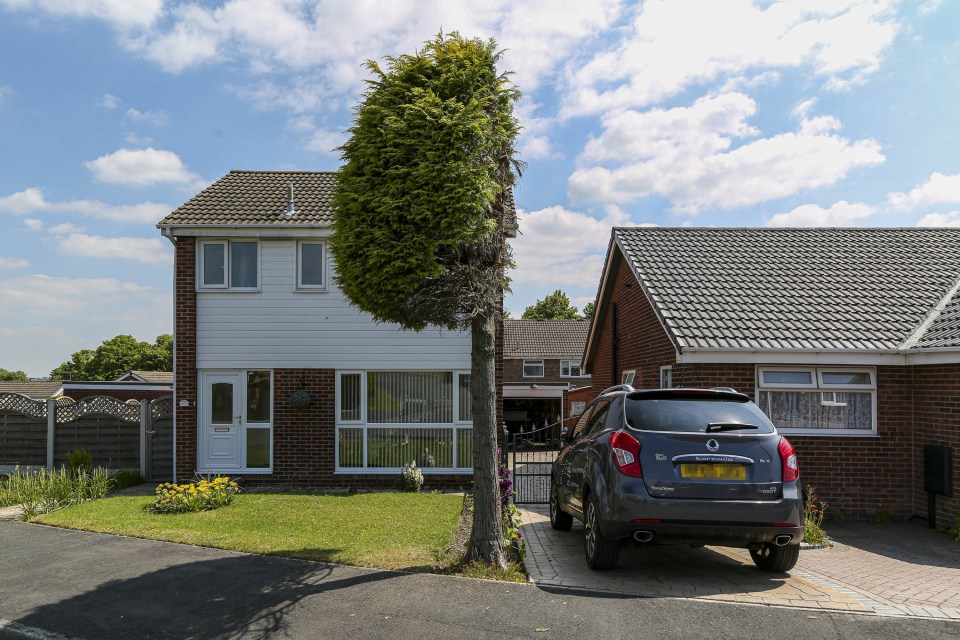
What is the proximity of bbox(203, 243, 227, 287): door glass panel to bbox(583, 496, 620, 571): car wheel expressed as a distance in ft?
29.5

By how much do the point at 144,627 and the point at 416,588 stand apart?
215cm

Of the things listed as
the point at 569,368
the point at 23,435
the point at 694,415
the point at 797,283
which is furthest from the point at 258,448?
the point at 569,368

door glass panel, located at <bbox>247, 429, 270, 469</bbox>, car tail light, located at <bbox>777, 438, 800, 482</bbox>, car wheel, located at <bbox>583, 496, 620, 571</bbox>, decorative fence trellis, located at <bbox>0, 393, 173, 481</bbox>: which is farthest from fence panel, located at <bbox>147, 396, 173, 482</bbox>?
car tail light, located at <bbox>777, 438, 800, 482</bbox>

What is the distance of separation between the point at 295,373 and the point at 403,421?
2189 mm

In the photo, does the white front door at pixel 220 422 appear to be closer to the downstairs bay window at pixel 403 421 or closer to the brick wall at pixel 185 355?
the brick wall at pixel 185 355

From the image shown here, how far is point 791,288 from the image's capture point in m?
11.5

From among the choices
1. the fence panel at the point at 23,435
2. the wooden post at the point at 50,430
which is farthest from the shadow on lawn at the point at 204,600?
the fence panel at the point at 23,435

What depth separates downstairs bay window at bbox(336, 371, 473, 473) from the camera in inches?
500

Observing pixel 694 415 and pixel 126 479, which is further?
pixel 126 479

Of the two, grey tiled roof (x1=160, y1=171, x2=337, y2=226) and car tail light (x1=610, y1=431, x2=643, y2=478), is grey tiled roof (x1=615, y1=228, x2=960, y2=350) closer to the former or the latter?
car tail light (x1=610, y1=431, x2=643, y2=478)

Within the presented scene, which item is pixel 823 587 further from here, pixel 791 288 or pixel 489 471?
pixel 791 288

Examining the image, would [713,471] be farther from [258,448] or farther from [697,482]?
[258,448]

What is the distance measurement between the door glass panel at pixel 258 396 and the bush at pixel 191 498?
2.06 meters

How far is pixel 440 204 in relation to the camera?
6.31 meters
